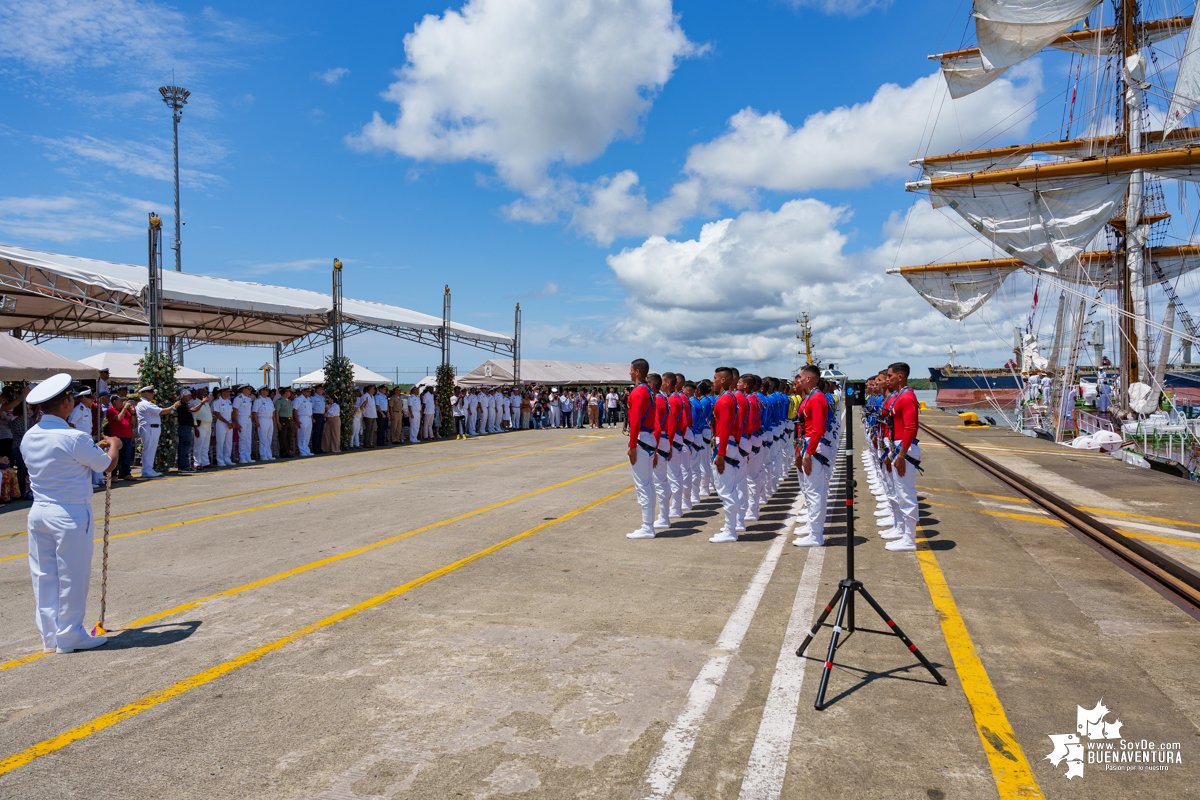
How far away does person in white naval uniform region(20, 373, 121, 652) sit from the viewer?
441 cm

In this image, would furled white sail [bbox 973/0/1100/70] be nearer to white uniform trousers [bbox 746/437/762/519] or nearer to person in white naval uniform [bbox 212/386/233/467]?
white uniform trousers [bbox 746/437/762/519]

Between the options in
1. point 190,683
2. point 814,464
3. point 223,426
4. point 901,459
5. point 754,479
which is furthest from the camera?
point 223,426

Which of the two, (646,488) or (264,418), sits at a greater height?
(264,418)

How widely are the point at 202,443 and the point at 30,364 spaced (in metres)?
3.65

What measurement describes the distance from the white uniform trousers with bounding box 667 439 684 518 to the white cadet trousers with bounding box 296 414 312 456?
12866mm

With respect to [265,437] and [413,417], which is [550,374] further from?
[265,437]

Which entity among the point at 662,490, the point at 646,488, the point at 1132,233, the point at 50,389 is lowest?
the point at 662,490

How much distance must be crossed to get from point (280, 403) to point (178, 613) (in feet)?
45.9

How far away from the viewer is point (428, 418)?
952 inches

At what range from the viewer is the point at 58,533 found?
4.40 meters

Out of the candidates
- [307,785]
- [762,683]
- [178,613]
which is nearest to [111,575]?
[178,613]

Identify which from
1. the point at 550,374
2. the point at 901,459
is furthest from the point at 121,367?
the point at 901,459

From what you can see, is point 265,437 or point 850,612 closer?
point 850,612

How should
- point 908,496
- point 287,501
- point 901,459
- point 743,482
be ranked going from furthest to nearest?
1. point 287,501
2. point 743,482
3. point 908,496
4. point 901,459
